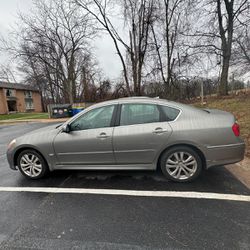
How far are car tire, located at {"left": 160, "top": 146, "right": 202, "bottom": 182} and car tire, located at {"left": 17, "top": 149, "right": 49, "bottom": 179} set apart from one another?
2445 mm

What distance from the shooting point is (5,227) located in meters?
2.42

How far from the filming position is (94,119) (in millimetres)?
3572

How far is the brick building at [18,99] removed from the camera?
37.0 m

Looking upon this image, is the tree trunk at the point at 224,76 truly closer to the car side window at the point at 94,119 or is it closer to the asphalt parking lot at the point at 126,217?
the asphalt parking lot at the point at 126,217

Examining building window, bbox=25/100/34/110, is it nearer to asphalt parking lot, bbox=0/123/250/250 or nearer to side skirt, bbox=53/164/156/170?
asphalt parking lot, bbox=0/123/250/250

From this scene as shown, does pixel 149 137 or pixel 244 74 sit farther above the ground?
pixel 244 74

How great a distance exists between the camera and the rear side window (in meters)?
3.35

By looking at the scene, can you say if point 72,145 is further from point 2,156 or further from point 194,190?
point 2,156

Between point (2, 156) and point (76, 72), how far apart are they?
25802mm

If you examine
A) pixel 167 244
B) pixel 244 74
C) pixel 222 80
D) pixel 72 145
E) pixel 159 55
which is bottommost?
pixel 167 244

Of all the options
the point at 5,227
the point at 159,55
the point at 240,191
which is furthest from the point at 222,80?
the point at 5,227

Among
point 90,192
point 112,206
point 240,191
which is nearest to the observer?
point 112,206

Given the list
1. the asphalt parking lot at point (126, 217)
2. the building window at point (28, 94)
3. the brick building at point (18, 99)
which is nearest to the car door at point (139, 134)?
the asphalt parking lot at point (126, 217)

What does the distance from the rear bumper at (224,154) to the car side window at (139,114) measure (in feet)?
3.65
